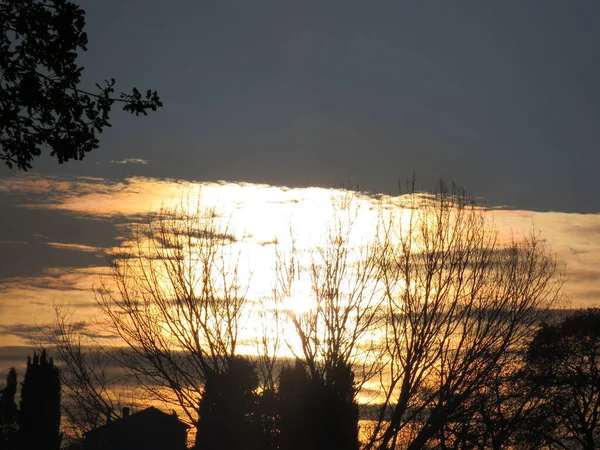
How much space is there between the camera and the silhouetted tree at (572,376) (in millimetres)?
44469

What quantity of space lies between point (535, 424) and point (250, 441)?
875 inches

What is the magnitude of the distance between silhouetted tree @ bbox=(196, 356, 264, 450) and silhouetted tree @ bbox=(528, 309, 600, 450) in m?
24.9

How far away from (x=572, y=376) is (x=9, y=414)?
51042mm

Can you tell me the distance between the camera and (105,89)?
1104cm

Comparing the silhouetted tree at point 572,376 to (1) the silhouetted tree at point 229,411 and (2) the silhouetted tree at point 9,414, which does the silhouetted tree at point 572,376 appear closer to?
(1) the silhouetted tree at point 229,411

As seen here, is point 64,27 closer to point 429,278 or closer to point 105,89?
point 105,89

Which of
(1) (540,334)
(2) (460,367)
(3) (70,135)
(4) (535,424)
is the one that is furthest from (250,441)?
(1) (540,334)

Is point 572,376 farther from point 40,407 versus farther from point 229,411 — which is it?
point 40,407

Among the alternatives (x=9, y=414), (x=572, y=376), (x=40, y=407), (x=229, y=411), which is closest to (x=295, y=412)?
(x=229, y=411)

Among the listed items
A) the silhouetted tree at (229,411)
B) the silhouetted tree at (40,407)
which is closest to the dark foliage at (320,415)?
the silhouetted tree at (229,411)

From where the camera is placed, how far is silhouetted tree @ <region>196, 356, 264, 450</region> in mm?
23703

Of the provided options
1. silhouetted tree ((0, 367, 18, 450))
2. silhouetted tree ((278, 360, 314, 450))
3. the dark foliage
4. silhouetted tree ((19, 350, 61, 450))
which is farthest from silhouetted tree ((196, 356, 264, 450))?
silhouetted tree ((0, 367, 18, 450))

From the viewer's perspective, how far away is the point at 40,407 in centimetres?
5725

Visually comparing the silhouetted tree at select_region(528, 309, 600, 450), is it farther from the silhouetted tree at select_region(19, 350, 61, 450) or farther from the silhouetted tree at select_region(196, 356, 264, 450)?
the silhouetted tree at select_region(19, 350, 61, 450)
